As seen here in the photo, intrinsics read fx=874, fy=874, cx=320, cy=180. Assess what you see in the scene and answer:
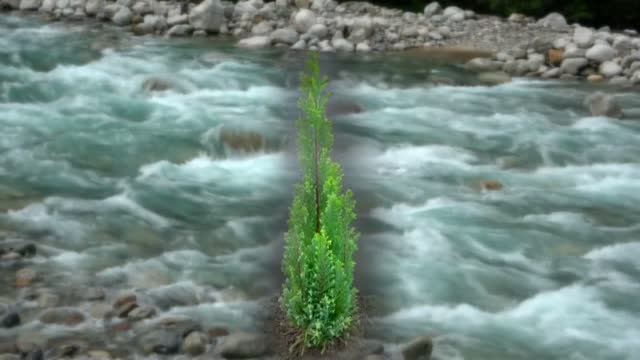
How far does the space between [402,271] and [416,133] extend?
490cm

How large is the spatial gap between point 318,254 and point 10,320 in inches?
88.9

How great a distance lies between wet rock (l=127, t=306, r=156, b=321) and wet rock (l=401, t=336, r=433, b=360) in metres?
1.78

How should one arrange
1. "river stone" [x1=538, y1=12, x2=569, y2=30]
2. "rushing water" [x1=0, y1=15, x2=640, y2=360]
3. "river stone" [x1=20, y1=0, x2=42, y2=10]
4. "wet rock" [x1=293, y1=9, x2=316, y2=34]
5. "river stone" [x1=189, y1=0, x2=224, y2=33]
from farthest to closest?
"river stone" [x1=20, y1=0, x2=42, y2=10]
"river stone" [x1=538, y1=12, x2=569, y2=30]
"river stone" [x1=189, y1=0, x2=224, y2=33]
"wet rock" [x1=293, y1=9, x2=316, y2=34]
"rushing water" [x1=0, y1=15, x2=640, y2=360]

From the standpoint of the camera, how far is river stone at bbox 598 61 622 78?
15016 millimetres

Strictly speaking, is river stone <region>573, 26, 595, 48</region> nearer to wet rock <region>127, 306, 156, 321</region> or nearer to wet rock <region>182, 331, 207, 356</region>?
wet rock <region>127, 306, 156, 321</region>

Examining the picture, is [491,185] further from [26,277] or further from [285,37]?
[285,37]

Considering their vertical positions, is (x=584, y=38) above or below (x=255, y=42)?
above

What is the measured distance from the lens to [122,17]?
19.0 meters

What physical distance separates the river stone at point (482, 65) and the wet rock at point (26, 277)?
10.7m

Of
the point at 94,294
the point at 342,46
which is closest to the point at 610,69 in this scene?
the point at 342,46

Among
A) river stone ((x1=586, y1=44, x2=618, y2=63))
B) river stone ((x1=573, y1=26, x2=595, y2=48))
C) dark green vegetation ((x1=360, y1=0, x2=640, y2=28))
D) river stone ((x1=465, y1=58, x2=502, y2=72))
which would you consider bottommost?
river stone ((x1=465, y1=58, x2=502, y2=72))

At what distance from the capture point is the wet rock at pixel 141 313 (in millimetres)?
6027

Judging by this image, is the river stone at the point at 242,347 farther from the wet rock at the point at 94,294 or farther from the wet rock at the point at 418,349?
the wet rock at the point at 94,294

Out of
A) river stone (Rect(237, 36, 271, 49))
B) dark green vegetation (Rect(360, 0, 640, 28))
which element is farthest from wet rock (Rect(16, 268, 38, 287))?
dark green vegetation (Rect(360, 0, 640, 28))
